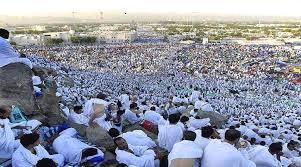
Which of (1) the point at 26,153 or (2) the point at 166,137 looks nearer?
(1) the point at 26,153

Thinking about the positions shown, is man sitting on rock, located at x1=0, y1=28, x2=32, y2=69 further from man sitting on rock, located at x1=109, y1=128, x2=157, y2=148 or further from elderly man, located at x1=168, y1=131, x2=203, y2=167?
elderly man, located at x1=168, y1=131, x2=203, y2=167

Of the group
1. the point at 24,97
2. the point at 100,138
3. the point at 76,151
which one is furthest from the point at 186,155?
the point at 24,97

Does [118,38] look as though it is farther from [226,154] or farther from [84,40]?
[226,154]

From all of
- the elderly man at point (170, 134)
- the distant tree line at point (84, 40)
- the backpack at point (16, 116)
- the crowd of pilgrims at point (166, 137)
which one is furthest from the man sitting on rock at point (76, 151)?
the distant tree line at point (84, 40)

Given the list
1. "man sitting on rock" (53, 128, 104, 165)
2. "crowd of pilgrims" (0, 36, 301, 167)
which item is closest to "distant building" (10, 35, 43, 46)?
"crowd of pilgrims" (0, 36, 301, 167)

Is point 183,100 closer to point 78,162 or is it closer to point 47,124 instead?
point 47,124

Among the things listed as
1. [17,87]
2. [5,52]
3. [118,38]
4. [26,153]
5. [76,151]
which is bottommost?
[118,38]

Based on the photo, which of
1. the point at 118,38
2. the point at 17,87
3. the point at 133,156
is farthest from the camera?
the point at 118,38
